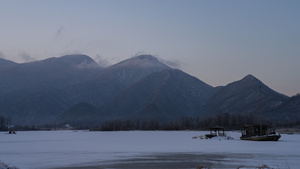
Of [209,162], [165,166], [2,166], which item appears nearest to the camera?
[2,166]

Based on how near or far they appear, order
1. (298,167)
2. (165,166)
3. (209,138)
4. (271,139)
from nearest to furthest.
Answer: (298,167), (165,166), (271,139), (209,138)

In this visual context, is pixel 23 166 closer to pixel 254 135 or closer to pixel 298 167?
pixel 298 167

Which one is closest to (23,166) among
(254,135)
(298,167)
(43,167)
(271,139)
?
(43,167)

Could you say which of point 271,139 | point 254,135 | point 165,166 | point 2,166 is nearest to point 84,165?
point 165,166

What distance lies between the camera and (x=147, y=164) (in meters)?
38.7

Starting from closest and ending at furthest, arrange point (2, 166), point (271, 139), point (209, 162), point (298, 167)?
point (2, 166), point (298, 167), point (209, 162), point (271, 139)

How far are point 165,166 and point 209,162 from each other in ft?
17.0

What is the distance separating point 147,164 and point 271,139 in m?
51.3

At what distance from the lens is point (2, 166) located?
28797mm

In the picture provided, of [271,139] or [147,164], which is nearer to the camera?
[147,164]

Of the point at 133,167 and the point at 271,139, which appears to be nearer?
the point at 133,167

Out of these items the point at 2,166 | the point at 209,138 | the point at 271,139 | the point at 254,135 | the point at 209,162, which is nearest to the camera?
the point at 2,166

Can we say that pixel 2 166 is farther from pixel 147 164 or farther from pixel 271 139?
pixel 271 139

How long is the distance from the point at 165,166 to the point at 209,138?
221ft
